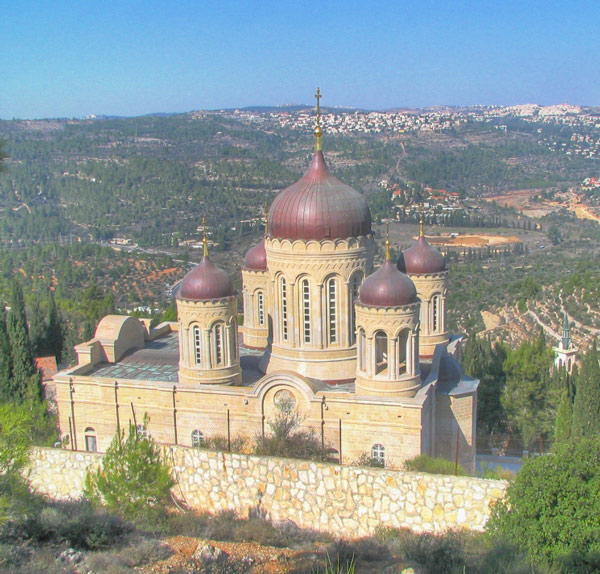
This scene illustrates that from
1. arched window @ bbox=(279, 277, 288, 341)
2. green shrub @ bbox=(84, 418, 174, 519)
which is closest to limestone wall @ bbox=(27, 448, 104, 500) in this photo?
green shrub @ bbox=(84, 418, 174, 519)

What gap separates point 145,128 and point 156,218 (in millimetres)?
77899

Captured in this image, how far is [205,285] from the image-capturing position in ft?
63.4

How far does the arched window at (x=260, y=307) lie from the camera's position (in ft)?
77.9

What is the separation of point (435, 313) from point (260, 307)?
5.73m

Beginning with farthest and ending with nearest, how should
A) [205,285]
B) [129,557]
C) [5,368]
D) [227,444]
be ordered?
[5,368], [205,285], [227,444], [129,557]

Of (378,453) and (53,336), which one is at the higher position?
(378,453)

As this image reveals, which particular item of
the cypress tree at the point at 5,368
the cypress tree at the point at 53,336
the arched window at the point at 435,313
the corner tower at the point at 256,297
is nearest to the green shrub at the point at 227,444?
the corner tower at the point at 256,297

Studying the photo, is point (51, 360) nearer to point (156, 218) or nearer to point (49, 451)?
point (49, 451)

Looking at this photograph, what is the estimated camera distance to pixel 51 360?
3266 centimetres

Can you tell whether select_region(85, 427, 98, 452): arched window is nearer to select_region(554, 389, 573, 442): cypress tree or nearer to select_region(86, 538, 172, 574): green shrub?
select_region(86, 538, 172, 574): green shrub

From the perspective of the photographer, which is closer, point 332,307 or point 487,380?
point 332,307

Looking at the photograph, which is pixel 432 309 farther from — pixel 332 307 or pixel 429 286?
pixel 332 307

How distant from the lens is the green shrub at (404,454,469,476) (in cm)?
1589

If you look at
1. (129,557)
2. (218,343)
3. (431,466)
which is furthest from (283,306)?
(129,557)
